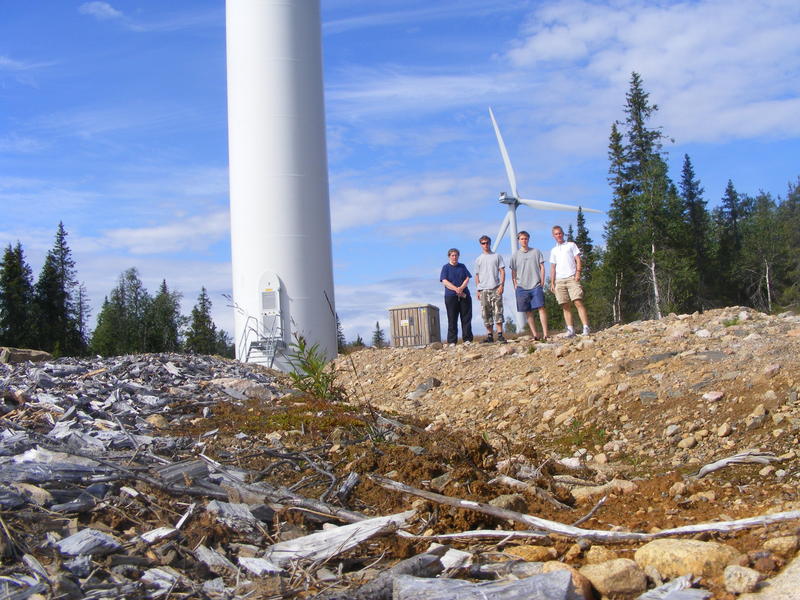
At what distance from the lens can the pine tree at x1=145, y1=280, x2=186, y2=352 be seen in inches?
2773

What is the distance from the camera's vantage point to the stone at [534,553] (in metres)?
3.90

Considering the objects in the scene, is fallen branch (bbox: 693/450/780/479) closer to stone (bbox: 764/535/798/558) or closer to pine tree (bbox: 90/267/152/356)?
stone (bbox: 764/535/798/558)

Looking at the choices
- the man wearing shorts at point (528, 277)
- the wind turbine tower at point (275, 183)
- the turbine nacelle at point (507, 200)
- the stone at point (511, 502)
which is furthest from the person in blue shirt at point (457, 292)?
the turbine nacelle at point (507, 200)

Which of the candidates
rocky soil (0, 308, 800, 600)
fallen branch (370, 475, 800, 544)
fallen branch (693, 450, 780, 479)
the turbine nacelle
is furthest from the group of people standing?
the turbine nacelle

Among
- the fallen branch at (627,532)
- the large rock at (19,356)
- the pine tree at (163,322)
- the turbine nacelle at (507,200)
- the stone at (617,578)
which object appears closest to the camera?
the stone at (617,578)

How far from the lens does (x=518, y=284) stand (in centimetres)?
1320

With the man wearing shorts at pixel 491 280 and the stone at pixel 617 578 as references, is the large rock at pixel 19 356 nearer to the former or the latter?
the man wearing shorts at pixel 491 280

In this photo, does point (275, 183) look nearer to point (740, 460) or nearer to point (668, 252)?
point (740, 460)

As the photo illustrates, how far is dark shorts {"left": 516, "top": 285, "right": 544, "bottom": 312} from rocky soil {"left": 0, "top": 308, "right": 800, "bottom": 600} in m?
3.26

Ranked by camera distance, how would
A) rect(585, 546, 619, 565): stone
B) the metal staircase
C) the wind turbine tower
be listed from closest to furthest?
rect(585, 546, 619, 565): stone, the metal staircase, the wind turbine tower

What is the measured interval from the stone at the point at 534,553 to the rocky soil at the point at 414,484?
0.03ft

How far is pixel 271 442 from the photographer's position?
19.8 feet

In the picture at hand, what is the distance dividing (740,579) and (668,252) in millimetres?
45717

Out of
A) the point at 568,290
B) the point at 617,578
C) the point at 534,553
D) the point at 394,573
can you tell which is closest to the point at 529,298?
the point at 568,290
